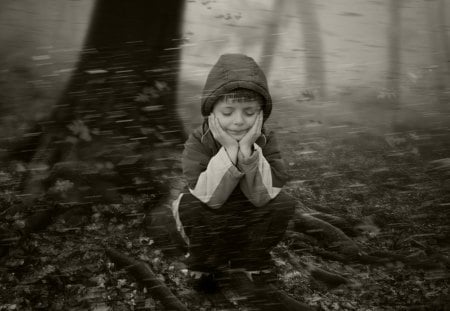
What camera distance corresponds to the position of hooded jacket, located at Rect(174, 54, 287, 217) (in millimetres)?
2033

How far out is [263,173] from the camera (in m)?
2.09

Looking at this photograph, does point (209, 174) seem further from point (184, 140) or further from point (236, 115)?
point (184, 140)

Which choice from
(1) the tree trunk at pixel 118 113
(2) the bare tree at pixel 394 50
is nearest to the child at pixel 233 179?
(1) the tree trunk at pixel 118 113

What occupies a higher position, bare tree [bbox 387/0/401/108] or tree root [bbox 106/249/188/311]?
bare tree [bbox 387/0/401/108]

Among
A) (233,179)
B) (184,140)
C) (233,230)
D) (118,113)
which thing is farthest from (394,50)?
(233,179)

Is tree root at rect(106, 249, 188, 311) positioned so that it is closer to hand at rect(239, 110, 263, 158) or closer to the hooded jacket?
the hooded jacket

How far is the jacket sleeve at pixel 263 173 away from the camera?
204 cm

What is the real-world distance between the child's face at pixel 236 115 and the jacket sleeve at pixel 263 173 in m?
0.12

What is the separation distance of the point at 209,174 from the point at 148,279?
739 mm

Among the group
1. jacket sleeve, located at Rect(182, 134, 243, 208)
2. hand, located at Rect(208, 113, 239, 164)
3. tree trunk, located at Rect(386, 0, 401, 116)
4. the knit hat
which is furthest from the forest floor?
tree trunk, located at Rect(386, 0, 401, 116)

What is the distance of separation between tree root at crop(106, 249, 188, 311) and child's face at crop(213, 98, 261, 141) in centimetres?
91

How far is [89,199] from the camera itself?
2.91m

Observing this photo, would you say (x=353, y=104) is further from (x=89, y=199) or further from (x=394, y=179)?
(x=89, y=199)

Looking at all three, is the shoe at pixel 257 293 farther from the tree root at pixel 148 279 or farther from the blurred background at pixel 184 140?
the tree root at pixel 148 279
